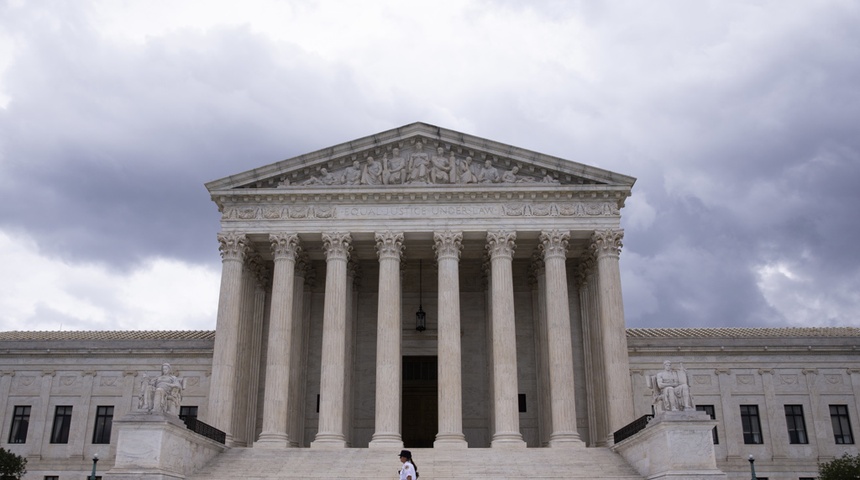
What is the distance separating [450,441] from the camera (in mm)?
34438

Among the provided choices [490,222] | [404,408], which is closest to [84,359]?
[404,408]

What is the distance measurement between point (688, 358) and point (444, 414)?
15.1 metres

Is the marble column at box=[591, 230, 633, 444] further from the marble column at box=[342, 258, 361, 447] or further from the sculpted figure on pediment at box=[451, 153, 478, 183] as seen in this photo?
the marble column at box=[342, 258, 361, 447]

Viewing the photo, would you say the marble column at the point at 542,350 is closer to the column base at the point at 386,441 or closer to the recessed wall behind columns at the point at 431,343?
the recessed wall behind columns at the point at 431,343

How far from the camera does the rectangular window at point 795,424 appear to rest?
134 feet

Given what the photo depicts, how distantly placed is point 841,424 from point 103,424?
Result: 3882 cm

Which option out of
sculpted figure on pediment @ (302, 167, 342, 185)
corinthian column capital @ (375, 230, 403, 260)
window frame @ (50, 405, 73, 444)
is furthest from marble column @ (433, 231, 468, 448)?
window frame @ (50, 405, 73, 444)

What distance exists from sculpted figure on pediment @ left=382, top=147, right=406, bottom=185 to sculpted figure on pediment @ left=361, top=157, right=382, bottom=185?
0.24 metres

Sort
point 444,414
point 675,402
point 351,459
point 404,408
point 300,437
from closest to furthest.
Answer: point 675,402, point 351,459, point 444,414, point 300,437, point 404,408

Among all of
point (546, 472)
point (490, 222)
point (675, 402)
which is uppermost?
point (490, 222)

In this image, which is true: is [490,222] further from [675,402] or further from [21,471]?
[21,471]

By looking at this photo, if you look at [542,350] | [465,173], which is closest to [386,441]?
[542,350]

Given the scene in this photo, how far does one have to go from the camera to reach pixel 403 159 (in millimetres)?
39312

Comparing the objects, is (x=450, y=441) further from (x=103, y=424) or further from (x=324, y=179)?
(x=103, y=424)
